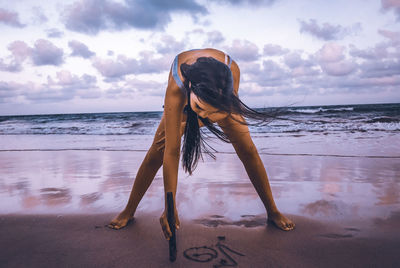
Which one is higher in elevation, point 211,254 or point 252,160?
point 252,160

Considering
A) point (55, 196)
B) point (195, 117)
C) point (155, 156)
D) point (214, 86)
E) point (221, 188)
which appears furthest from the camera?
point (221, 188)

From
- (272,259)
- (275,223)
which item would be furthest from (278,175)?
(272,259)

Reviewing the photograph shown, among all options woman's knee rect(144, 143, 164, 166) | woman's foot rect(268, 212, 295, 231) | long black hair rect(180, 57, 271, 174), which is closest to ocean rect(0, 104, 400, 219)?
woman's foot rect(268, 212, 295, 231)

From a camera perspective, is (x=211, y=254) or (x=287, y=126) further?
(x=287, y=126)

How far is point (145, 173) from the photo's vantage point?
92.4 inches

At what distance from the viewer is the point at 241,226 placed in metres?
2.23

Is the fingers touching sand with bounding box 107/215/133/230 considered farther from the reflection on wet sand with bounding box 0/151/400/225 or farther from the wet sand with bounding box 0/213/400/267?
the reflection on wet sand with bounding box 0/151/400/225

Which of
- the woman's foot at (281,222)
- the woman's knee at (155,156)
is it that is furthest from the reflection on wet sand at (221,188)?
the woman's knee at (155,156)

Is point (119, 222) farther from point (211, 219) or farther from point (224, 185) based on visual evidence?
point (224, 185)

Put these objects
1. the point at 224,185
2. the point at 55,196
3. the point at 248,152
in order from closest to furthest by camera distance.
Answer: the point at 248,152, the point at 55,196, the point at 224,185

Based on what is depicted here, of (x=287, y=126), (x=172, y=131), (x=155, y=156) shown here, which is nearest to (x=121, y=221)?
(x=155, y=156)

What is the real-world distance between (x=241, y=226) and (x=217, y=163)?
282 cm

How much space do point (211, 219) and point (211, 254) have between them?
1.94 ft

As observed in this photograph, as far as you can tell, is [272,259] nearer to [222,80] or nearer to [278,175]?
[222,80]
